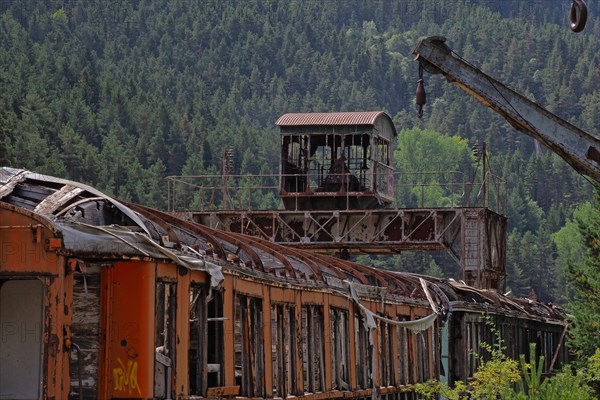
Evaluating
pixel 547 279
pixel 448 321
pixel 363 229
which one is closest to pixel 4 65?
pixel 547 279

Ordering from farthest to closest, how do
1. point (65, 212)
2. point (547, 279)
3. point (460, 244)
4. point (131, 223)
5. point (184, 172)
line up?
1. point (547, 279)
2. point (184, 172)
3. point (460, 244)
4. point (131, 223)
5. point (65, 212)

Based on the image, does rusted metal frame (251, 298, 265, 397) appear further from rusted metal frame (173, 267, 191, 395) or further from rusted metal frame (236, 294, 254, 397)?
rusted metal frame (173, 267, 191, 395)

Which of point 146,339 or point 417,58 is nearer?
point 146,339

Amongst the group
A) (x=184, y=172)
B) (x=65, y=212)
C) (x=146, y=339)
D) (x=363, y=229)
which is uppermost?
(x=184, y=172)

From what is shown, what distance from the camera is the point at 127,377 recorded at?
12.0m

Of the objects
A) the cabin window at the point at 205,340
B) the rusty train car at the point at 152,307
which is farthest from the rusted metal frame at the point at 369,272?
the cabin window at the point at 205,340

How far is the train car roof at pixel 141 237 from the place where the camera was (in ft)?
38.3

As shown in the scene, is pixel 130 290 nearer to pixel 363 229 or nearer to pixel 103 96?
pixel 363 229

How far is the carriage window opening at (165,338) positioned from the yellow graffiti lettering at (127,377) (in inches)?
26.9

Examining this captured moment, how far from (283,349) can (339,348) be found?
12.3 ft

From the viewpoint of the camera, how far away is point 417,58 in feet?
77.0

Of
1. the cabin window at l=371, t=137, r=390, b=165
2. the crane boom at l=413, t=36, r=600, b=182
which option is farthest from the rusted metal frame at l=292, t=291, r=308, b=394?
the cabin window at l=371, t=137, r=390, b=165

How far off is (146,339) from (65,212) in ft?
3.80

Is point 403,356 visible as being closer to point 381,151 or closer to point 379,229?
point 379,229
